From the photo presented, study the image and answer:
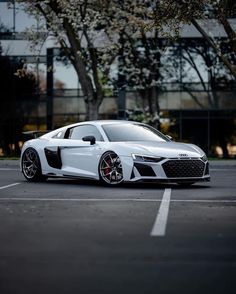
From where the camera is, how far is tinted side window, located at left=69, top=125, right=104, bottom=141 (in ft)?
56.8

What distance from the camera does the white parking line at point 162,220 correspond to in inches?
350

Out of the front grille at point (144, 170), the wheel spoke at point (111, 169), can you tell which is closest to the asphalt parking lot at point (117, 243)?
the front grille at point (144, 170)

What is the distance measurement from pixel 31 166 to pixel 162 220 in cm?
849

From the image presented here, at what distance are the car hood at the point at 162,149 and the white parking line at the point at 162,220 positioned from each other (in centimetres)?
228

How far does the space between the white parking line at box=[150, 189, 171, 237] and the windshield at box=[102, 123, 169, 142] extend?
3447mm

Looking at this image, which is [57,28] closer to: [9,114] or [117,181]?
[9,114]

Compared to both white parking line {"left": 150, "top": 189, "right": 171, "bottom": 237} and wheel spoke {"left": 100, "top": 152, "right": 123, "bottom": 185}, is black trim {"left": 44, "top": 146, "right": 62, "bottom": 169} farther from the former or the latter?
white parking line {"left": 150, "top": 189, "right": 171, "bottom": 237}

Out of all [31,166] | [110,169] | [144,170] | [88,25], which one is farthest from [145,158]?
[88,25]

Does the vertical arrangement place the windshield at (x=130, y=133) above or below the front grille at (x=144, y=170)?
above

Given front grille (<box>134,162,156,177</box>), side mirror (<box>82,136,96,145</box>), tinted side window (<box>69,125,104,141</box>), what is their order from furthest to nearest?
tinted side window (<box>69,125,104,141</box>), side mirror (<box>82,136,96,145</box>), front grille (<box>134,162,156,177</box>)

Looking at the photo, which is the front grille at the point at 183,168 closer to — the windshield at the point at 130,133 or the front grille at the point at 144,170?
the front grille at the point at 144,170

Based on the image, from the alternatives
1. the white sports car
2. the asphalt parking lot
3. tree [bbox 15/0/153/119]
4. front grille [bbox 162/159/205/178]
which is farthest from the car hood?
tree [bbox 15/0/153/119]

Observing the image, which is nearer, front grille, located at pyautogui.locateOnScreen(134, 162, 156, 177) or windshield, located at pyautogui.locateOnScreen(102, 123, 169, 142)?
front grille, located at pyautogui.locateOnScreen(134, 162, 156, 177)

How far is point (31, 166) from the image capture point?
18234 mm
